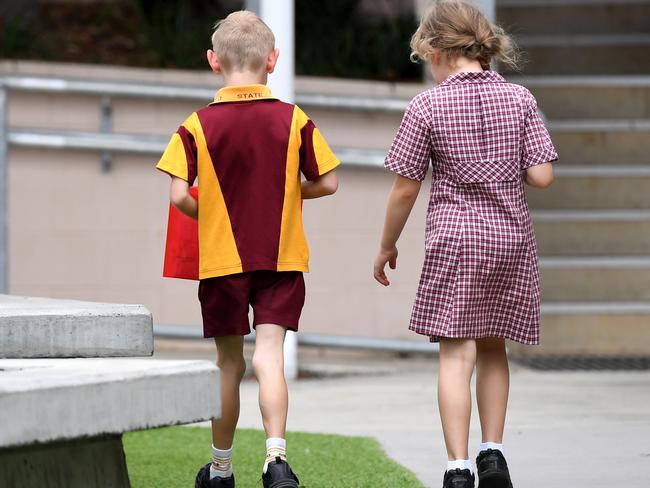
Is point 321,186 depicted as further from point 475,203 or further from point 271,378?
point 271,378

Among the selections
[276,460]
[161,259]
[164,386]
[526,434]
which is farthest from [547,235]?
[164,386]

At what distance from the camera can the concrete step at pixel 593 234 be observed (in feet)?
28.3

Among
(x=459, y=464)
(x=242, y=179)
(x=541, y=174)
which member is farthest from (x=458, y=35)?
(x=459, y=464)

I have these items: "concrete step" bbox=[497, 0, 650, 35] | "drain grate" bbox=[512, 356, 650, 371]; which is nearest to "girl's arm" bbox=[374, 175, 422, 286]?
"drain grate" bbox=[512, 356, 650, 371]

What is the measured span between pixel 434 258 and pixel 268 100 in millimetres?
698

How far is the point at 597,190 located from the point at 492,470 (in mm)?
5022

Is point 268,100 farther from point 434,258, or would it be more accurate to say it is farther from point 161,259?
point 161,259

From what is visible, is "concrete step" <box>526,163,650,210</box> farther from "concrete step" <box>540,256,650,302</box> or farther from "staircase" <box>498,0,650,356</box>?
"concrete step" <box>540,256,650,302</box>

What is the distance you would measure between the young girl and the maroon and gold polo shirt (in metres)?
0.32

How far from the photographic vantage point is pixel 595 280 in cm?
841

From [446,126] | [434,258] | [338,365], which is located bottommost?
[338,365]

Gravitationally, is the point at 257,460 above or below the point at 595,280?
below

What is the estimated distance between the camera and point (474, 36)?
4270mm

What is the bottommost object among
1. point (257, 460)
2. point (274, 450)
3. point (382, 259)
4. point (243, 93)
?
point (257, 460)
